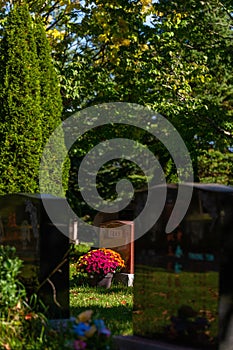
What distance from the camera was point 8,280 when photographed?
5.53m

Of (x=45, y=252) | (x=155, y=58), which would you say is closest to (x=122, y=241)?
(x=155, y=58)

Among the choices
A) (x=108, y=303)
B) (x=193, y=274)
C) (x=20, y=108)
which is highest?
(x=20, y=108)

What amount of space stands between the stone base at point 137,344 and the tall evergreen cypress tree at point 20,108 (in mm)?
6467

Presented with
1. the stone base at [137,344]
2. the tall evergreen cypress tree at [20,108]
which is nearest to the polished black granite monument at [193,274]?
the stone base at [137,344]

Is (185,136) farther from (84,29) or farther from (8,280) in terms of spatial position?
(8,280)

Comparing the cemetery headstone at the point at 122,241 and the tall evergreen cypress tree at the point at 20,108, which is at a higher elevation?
the tall evergreen cypress tree at the point at 20,108

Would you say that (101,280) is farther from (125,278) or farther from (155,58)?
(155,58)

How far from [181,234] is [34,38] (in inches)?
338

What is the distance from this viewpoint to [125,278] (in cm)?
1198

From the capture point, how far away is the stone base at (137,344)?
5148 millimetres

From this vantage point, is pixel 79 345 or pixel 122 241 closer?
pixel 79 345

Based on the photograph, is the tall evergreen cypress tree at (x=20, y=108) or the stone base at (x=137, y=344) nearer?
the stone base at (x=137, y=344)

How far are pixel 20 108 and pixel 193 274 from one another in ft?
24.4

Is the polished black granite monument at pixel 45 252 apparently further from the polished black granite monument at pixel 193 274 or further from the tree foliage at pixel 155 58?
the tree foliage at pixel 155 58
